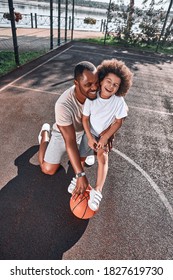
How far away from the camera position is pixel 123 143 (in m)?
5.49

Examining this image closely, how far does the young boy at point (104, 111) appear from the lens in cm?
327

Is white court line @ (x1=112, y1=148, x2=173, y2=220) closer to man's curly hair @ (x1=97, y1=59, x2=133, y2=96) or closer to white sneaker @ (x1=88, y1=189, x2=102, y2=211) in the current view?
white sneaker @ (x1=88, y1=189, x2=102, y2=211)


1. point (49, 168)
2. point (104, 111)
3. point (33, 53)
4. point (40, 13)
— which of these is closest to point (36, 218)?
point (49, 168)

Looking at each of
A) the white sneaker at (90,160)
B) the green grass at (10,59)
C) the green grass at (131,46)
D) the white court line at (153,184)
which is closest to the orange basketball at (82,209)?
the white sneaker at (90,160)

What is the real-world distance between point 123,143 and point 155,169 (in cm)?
113

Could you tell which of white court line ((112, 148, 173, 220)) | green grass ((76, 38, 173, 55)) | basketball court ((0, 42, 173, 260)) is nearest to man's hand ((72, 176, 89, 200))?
basketball court ((0, 42, 173, 260))

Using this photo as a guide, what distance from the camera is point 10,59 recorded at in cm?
1041

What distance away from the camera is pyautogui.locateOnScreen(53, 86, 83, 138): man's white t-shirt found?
125 inches

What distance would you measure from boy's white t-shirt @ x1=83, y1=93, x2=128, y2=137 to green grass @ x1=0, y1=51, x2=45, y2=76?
6730mm

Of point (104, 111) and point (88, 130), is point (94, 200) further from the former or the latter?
point (104, 111)

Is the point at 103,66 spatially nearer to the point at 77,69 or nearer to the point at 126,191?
the point at 77,69

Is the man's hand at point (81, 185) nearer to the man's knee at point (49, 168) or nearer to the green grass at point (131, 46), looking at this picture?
the man's knee at point (49, 168)

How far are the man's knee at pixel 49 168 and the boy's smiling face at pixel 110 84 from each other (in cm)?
168
